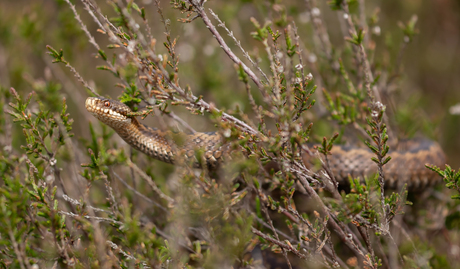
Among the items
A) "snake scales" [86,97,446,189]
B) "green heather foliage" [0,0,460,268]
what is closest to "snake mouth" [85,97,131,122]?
"snake scales" [86,97,446,189]

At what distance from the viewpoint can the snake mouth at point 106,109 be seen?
3.49 meters

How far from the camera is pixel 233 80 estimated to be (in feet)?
29.6

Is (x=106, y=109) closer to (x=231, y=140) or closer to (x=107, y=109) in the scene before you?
(x=107, y=109)

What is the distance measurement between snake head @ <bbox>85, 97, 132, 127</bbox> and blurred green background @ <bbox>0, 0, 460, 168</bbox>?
215 centimetres

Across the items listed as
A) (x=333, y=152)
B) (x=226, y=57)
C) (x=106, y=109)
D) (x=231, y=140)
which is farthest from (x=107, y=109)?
(x=226, y=57)

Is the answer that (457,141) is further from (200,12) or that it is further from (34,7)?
(34,7)

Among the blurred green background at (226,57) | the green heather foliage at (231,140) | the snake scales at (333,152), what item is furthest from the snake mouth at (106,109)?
the blurred green background at (226,57)

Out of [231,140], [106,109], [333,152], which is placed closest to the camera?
[231,140]

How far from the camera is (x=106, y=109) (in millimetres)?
3496

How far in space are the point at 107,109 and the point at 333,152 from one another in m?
2.91

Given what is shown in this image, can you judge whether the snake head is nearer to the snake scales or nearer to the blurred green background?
the snake scales

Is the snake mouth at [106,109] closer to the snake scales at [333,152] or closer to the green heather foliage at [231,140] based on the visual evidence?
the snake scales at [333,152]

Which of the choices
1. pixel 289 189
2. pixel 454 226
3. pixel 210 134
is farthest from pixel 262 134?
pixel 454 226

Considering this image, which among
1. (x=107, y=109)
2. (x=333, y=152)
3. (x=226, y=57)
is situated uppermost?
(x=107, y=109)
